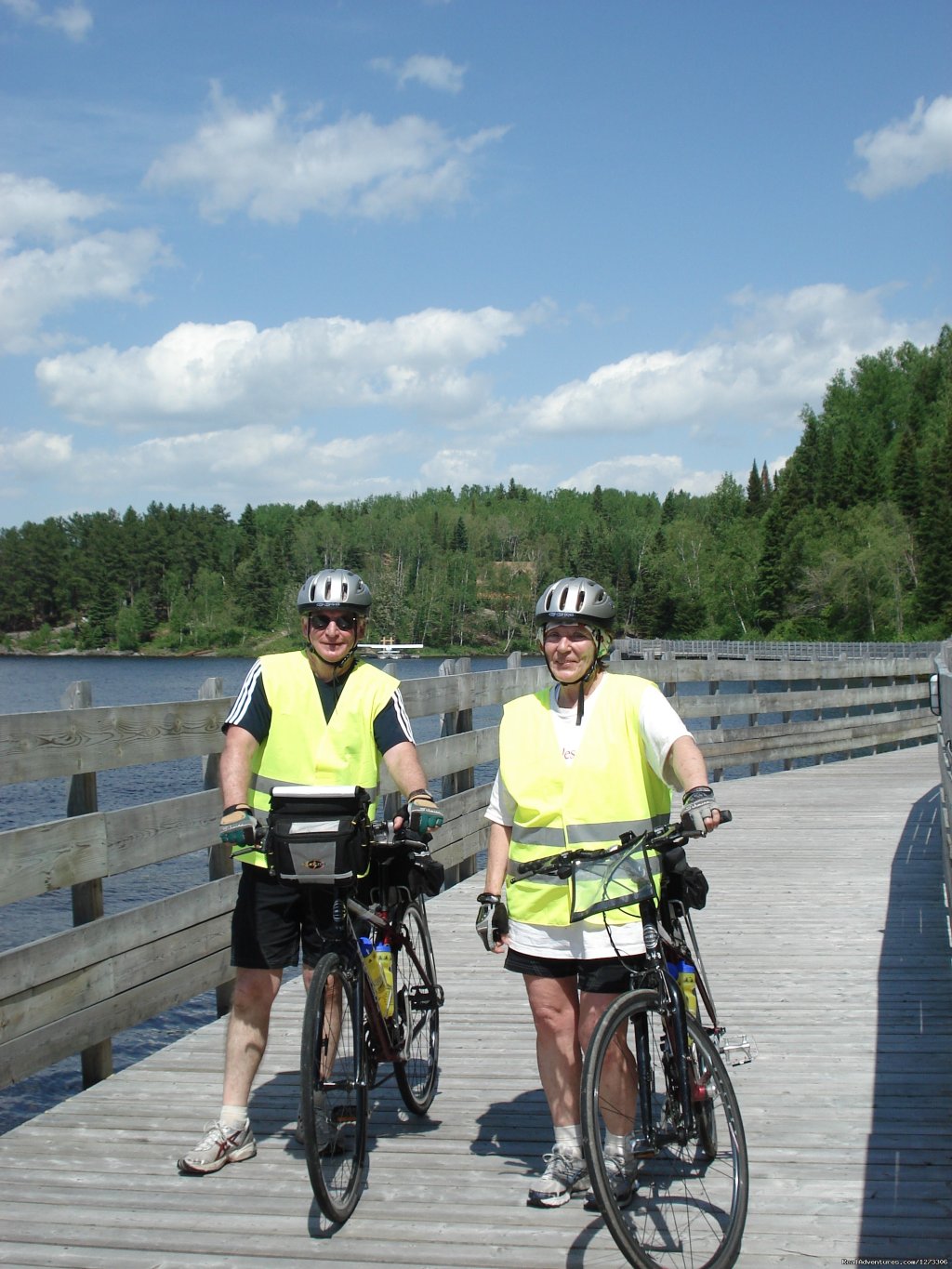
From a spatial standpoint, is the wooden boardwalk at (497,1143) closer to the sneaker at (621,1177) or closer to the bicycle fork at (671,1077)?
the sneaker at (621,1177)

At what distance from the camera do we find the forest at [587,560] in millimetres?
96062

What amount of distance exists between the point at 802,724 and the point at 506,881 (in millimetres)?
13837

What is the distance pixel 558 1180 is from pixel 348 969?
822 mm

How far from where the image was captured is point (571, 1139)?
3764 millimetres

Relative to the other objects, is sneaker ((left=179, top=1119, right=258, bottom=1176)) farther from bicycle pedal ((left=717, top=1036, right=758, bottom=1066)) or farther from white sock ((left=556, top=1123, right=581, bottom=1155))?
bicycle pedal ((left=717, top=1036, right=758, bottom=1066))

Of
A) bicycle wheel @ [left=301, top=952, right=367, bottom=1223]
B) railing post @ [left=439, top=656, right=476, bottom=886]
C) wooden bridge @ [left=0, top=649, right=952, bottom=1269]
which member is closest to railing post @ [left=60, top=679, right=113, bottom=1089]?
wooden bridge @ [left=0, top=649, right=952, bottom=1269]

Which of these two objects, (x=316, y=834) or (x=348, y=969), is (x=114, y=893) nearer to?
(x=348, y=969)

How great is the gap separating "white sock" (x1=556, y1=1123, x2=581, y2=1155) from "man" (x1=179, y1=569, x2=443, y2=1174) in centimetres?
94

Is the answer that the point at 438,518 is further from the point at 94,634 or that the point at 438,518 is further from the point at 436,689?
the point at 436,689

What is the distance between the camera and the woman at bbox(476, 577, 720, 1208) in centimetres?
370

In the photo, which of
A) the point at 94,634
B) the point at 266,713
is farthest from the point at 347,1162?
the point at 94,634

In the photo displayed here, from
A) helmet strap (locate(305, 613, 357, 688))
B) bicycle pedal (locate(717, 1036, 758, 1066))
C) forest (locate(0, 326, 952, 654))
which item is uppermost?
forest (locate(0, 326, 952, 654))

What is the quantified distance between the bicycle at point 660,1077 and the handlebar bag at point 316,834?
52 centimetres

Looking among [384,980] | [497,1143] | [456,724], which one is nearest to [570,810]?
[384,980]
